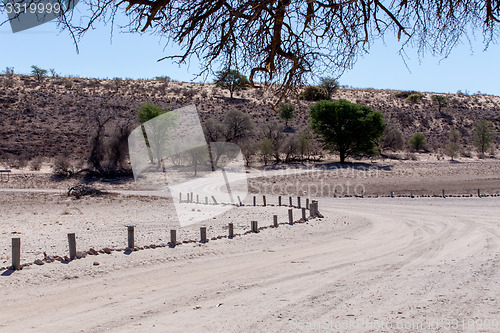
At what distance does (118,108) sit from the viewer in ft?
200

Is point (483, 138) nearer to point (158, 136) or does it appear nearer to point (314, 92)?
point (158, 136)

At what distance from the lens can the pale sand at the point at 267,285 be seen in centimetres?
616

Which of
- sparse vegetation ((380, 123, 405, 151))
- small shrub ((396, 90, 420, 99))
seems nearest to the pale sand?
sparse vegetation ((380, 123, 405, 151))

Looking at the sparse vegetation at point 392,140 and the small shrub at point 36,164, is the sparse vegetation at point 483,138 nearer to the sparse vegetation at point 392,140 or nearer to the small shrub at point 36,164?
the sparse vegetation at point 392,140

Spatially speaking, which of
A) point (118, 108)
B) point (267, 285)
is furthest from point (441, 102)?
point (267, 285)

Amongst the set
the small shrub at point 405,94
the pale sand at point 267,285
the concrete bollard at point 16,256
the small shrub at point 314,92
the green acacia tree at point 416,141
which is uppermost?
the small shrub at point 405,94

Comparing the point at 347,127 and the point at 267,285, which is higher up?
the point at 347,127

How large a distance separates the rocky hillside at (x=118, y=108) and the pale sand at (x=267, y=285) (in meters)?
32.6

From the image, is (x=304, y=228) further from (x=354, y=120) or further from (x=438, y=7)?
(x=354, y=120)

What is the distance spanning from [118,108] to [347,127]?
→ 2997 centimetres

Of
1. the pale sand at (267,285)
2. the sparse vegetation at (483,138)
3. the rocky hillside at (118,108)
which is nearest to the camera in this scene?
the pale sand at (267,285)

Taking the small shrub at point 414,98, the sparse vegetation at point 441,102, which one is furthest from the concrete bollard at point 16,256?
the small shrub at point 414,98

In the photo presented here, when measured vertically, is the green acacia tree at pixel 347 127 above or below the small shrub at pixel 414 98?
below

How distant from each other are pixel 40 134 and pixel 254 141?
2358 cm
